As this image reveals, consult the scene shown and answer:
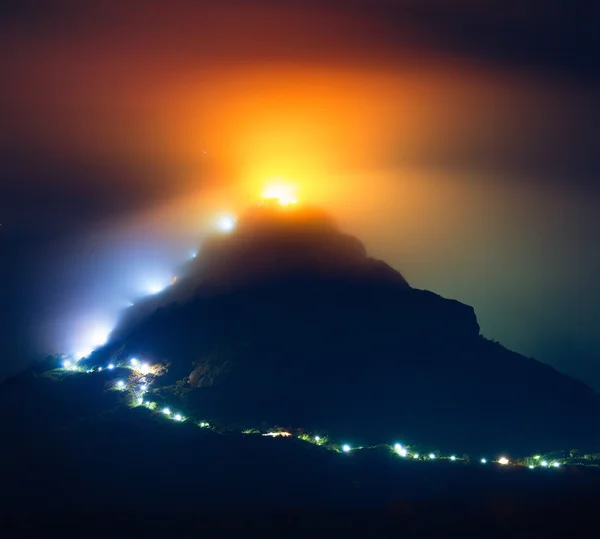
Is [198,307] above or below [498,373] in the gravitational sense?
above

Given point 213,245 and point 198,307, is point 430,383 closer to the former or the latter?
point 198,307

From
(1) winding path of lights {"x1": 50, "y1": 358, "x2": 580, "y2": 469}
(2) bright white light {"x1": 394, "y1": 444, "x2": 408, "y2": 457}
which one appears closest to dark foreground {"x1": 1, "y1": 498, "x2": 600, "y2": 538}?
(2) bright white light {"x1": 394, "y1": 444, "x2": 408, "y2": 457}

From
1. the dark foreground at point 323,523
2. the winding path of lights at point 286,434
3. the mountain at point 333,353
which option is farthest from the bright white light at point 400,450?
the dark foreground at point 323,523

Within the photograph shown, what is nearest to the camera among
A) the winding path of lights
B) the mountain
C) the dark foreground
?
the dark foreground

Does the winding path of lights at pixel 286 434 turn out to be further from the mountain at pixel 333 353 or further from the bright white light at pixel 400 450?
the mountain at pixel 333 353

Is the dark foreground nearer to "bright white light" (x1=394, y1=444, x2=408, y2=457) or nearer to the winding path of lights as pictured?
"bright white light" (x1=394, y1=444, x2=408, y2=457)

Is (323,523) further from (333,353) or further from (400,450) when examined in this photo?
(333,353)

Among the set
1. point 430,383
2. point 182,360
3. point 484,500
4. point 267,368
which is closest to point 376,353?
point 430,383

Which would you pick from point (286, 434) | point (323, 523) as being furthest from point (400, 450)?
point (323, 523)
